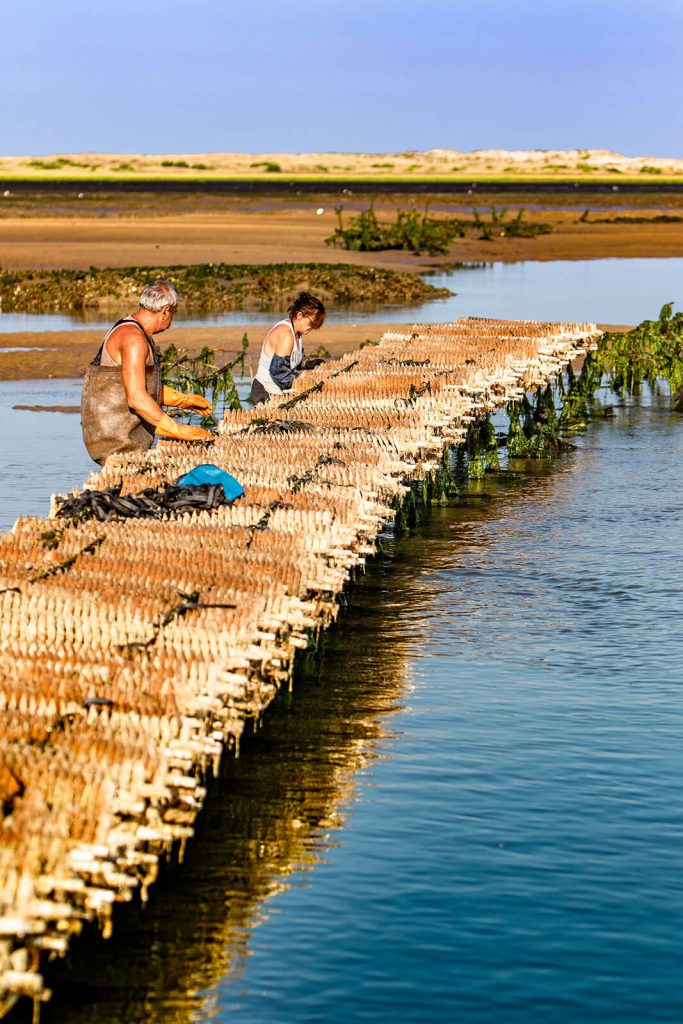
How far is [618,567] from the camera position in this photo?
45.0 ft

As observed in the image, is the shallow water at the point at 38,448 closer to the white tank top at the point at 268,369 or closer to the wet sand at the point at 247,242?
the white tank top at the point at 268,369

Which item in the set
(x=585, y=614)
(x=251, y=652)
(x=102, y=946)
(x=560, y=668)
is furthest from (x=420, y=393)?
(x=102, y=946)

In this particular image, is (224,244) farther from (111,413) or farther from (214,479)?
(214,479)

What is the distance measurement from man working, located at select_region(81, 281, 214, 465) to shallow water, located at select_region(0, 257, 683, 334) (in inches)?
804

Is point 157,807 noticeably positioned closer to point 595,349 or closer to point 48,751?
point 48,751

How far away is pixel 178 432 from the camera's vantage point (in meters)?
12.5

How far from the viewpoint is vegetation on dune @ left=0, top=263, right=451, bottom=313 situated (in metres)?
37.8

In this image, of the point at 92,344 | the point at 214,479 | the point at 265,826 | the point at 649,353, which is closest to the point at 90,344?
the point at 92,344

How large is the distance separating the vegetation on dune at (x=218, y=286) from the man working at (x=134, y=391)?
24.3 metres

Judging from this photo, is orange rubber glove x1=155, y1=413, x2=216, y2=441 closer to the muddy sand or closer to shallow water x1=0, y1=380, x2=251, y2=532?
shallow water x1=0, y1=380, x2=251, y2=532

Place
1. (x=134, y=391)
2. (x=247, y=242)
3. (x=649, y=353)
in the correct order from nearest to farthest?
(x=134, y=391) → (x=649, y=353) → (x=247, y=242)

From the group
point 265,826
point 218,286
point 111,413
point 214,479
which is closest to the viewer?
point 265,826

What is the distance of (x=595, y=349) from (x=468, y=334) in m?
3.23

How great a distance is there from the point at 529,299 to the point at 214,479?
28.4 meters
